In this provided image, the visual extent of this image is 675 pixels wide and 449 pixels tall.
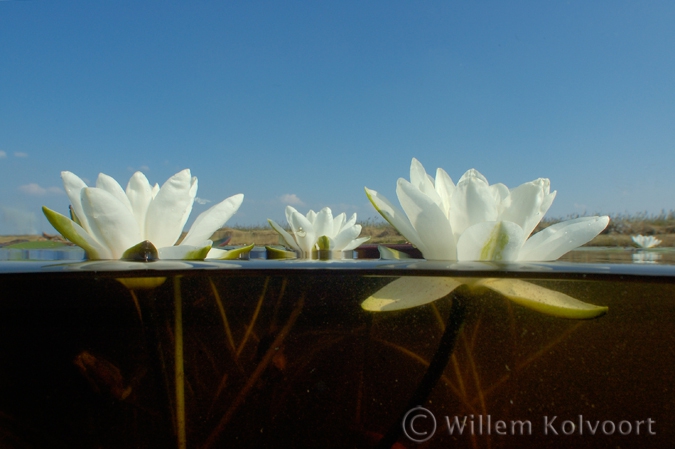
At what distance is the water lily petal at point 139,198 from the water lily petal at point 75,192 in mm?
71

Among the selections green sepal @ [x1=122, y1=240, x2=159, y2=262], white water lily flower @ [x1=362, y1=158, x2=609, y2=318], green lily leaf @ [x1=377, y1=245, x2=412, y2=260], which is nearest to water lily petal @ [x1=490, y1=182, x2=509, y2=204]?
white water lily flower @ [x1=362, y1=158, x2=609, y2=318]

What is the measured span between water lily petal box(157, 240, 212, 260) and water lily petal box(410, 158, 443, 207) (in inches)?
14.5

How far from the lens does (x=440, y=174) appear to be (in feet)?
2.11

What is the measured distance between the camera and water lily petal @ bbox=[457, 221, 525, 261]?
508 mm

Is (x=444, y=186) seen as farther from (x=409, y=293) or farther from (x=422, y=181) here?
(x=409, y=293)

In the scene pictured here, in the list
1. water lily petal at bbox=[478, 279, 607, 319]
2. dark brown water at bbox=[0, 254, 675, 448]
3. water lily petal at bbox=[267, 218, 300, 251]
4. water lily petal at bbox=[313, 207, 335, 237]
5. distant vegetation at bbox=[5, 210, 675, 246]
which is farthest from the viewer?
distant vegetation at bbox=[5, 210, 675, 246]

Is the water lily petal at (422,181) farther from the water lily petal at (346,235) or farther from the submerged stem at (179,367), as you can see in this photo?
the water lily petal at (346,235)

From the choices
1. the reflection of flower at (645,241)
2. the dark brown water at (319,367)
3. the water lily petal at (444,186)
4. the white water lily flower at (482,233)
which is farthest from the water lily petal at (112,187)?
the reflection of flower at (645,241)

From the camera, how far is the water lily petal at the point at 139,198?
656 mm

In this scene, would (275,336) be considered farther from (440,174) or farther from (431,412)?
(440,174)

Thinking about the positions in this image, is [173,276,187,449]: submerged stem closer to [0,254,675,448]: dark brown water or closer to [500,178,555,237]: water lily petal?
[0,254,675,448]: dark brown water

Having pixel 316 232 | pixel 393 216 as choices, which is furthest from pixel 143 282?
pixel 316 232

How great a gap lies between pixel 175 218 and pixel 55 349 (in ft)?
2.16

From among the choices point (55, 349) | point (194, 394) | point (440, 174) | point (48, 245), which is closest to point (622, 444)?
point (440, 174)
